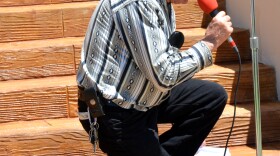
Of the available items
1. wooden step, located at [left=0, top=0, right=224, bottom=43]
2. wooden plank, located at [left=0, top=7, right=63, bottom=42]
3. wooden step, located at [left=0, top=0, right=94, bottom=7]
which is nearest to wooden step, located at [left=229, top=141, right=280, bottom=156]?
wooden step, located at [left=0, top=0, right=224, bottom=43]

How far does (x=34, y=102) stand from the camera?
5.23m

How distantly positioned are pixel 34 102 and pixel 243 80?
1.53 meters

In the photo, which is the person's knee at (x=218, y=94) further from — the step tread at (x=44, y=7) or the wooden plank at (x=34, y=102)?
the step tread at (x=44, y=7)

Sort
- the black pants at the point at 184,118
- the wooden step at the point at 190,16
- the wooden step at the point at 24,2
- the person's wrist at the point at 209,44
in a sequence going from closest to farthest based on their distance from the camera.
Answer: the person's wrist at the point at 209,44
the black pants at the point at 184,118
the wooden step at the point at 190,16
the wooden step at the point at 24,2

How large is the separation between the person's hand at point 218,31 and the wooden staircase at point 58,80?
165cm

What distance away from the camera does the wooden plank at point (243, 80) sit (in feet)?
17.9

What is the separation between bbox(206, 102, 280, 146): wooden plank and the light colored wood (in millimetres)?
1448

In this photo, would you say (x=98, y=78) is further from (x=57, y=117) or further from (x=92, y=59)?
(x=57, y=117)

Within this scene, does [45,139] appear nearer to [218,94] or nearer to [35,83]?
[35,83]

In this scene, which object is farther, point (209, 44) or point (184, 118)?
point (184, 118)

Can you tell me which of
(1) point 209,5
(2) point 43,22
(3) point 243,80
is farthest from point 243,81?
(1) point 209,5

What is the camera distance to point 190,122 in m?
3.78

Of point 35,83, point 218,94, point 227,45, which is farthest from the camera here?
point 227,45

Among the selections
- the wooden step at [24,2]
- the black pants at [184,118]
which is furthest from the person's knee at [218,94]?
the wooden step at [24,2]
